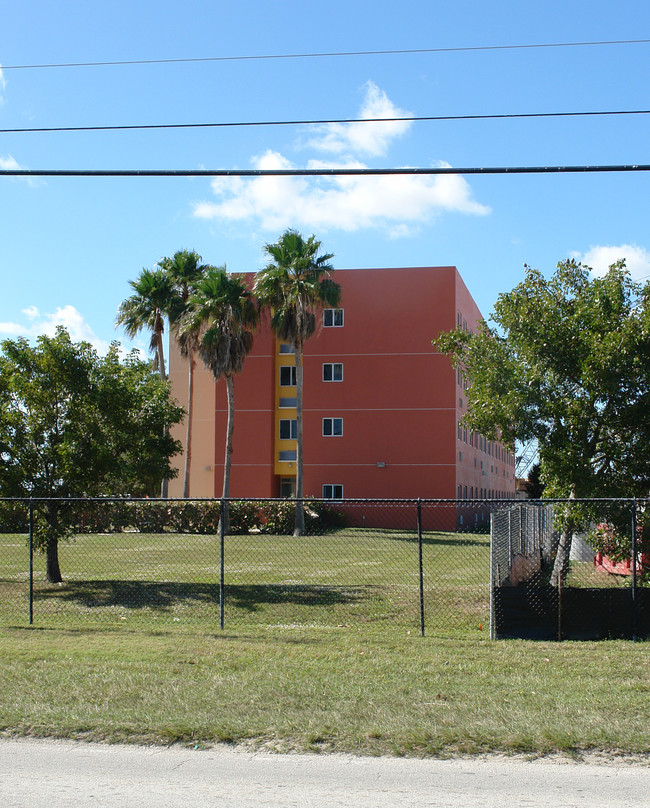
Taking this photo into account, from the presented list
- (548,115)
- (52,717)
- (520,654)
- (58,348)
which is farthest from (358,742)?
(58,348)

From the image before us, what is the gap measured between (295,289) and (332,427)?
32.8 ft

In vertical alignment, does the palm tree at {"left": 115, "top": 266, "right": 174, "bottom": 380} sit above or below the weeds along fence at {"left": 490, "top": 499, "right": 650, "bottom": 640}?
above

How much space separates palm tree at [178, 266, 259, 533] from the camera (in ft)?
122

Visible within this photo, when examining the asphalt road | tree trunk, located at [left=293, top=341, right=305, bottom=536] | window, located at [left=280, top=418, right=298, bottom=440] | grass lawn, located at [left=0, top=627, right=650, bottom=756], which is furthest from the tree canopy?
window, located at [left=280, top=418, right=298, bottom=440]

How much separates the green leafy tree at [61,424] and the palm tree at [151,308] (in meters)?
26.6

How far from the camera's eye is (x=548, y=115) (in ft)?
34.0

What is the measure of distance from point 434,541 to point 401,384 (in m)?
13.1

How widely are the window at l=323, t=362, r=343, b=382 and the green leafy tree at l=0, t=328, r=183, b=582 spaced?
26984mm

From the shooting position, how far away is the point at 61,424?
670 inches

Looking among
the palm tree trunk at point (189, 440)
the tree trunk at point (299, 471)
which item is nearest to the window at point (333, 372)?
the tree trunk at point (299, 471)

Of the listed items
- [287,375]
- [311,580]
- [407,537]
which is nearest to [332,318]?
[287,375]

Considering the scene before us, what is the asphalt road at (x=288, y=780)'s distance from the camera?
5.21m

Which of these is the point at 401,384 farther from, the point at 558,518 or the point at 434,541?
the point at 558,518

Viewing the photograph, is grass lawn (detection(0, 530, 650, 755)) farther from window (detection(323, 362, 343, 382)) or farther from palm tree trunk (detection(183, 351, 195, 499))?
window (detection(323, 362, 343, 382))
